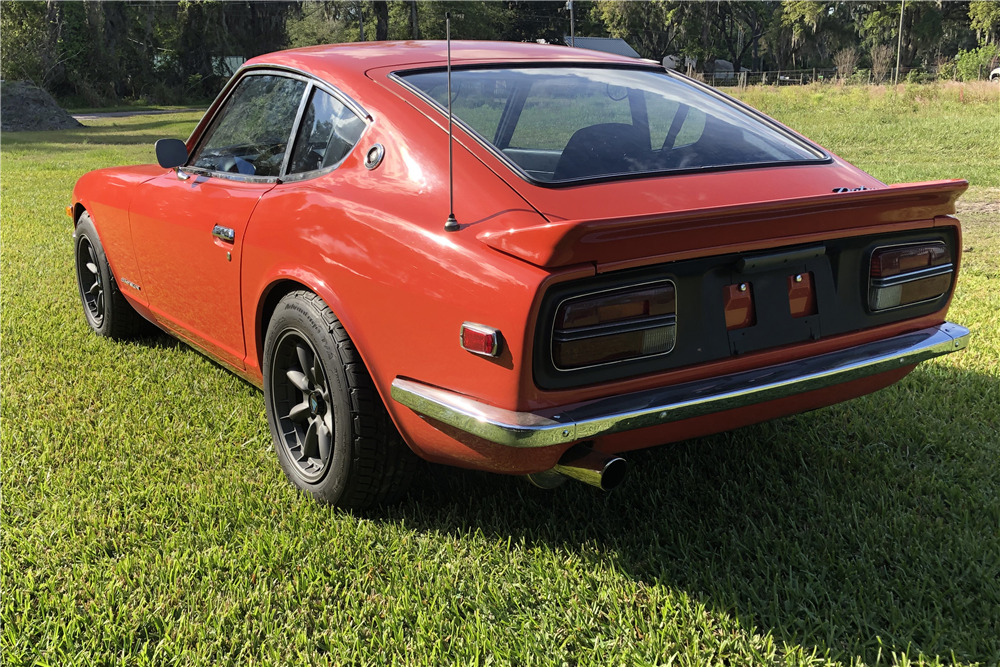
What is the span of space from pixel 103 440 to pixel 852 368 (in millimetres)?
2874

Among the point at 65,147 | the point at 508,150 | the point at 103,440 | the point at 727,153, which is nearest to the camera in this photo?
the point at 508,150

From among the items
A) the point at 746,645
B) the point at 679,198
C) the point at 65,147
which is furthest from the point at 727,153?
the point at 65,147

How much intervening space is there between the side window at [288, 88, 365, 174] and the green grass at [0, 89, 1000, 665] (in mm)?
1165

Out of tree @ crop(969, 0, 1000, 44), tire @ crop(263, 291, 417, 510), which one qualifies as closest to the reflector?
tire @ crop(263, 291, 417, 510)

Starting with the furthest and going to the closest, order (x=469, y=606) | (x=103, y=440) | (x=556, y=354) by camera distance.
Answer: (x=103, y=440)
(x=469, y=606)
(x=556, y=354)

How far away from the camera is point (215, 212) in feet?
10.9

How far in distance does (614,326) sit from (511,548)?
2.94ft

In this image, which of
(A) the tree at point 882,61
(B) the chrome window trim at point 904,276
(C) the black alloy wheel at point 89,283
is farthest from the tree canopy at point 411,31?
(B) the chrome window trim at point 904,276

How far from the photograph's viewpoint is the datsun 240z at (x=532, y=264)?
220cm

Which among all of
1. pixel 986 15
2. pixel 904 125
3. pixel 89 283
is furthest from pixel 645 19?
pixel 89 283

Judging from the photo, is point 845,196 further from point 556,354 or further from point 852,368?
point 556,354

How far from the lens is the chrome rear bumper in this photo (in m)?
2.15

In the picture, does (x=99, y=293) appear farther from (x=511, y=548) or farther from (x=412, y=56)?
(x=511, y=548)

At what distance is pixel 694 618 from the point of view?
91.1 inches
